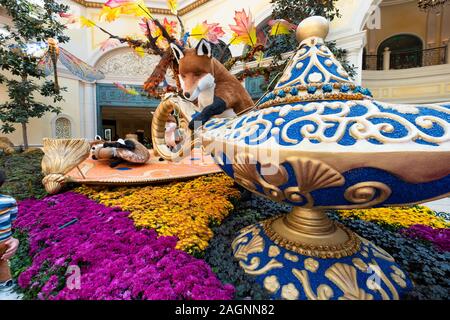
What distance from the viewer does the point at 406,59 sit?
8.41 meters

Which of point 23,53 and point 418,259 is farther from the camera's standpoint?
point 23,53

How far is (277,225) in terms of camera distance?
0.95 meters

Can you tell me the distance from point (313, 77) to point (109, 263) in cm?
108

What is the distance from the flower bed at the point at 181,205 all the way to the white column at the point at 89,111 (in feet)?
24.9

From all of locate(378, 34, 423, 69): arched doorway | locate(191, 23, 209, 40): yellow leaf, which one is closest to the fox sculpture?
locate(191, 23, 209, 40): yellow leaf

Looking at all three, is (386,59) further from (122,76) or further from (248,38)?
(122,76)

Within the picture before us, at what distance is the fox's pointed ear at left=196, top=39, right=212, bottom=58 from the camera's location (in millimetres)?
1438

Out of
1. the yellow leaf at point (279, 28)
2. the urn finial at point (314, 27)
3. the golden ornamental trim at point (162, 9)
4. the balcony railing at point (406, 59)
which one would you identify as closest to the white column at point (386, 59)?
the balcony railing at point (406, 59)

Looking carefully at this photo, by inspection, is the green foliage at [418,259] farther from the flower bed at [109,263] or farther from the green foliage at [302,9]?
the green foliage at [302,9]

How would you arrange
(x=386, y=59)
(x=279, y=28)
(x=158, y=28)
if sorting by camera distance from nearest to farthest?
1. (x=158, y=28)
2. (x=279, y=28)
3. (x=386, y=59)

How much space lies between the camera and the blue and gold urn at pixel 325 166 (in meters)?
0.48

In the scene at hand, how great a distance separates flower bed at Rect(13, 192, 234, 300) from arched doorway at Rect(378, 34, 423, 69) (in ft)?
36.6

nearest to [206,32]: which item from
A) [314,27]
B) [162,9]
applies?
[314,27]

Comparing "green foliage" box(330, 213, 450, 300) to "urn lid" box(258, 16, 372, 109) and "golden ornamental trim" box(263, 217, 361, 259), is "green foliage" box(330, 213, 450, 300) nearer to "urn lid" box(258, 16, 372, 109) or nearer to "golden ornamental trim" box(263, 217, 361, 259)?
"golden ornamental trim" box(263, 217, 361, 259)
